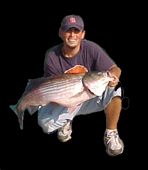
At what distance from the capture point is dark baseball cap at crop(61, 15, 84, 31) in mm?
3254

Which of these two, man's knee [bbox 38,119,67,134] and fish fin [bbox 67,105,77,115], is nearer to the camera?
fish fin [bbox 67,105,77,115]

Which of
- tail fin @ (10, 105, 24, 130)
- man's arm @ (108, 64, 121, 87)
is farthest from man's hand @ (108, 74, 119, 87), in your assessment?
tail fin @ (10, 105, 24, 130)

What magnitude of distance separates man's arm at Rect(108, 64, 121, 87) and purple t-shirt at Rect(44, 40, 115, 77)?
0.05m

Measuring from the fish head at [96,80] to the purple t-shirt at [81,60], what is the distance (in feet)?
1.01

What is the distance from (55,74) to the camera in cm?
345

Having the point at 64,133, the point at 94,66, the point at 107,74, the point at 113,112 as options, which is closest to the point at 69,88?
Result: the point at 107,74

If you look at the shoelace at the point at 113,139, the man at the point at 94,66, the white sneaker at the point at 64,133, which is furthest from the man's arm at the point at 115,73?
the white sneaker at the point at 64,133

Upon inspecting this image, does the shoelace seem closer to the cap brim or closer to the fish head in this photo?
the fish head

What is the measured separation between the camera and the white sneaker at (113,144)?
350 centimetres

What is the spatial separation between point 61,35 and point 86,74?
2.02 feet

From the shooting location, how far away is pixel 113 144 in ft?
11.5

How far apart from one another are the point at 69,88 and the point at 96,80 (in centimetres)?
32

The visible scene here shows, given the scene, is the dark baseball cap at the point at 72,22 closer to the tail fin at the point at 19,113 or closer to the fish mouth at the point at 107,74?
the fish mouth at the point at 107,74

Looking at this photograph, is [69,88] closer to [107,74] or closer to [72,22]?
[107,74]
